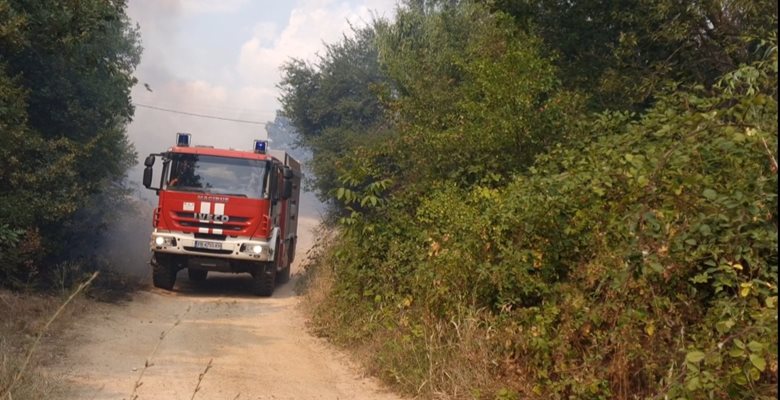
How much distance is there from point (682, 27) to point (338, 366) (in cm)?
700


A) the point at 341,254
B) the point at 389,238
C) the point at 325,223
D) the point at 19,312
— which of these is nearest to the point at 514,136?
the point at 389,238

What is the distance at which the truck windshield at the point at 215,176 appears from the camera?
15.1 metres

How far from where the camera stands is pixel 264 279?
1584 cm

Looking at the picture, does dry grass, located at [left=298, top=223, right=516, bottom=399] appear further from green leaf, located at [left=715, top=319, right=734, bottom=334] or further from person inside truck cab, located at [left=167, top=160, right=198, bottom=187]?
person inside truck cab, located at [left=167, top=160, right=198, bottom=187]

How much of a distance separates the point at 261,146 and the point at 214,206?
1.65 meters

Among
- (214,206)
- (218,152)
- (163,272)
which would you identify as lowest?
(163,272)

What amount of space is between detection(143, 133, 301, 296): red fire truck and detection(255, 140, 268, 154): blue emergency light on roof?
0.62ft

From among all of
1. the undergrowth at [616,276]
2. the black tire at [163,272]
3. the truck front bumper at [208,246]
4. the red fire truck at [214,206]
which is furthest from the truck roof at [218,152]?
the undergrowth at [616,276]

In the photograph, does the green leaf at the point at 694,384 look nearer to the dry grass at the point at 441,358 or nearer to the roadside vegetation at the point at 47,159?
the dry grass at the point at 441,358

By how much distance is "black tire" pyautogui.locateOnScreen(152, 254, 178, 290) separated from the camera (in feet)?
51.0

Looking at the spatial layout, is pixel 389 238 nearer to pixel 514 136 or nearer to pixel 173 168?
→ pixel 514 136

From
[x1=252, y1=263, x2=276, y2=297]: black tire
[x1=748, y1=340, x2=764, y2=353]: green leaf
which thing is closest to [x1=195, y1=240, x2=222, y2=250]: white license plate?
[x1=252, y1=263, x2=276, y2=297]: black tire

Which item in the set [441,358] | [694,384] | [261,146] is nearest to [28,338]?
[441,358]

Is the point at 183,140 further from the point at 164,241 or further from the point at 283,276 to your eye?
the point at 283,276
